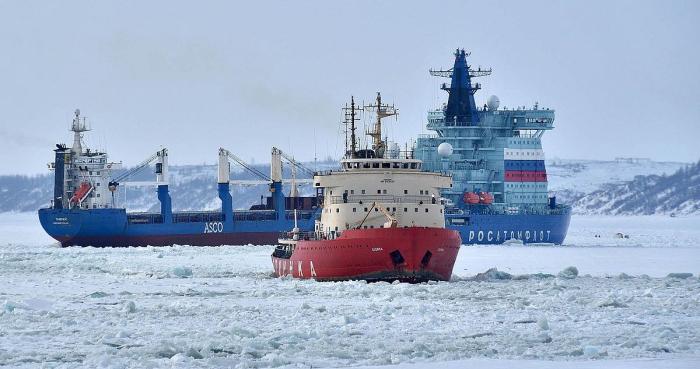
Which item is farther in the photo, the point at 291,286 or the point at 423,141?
the point at 423,141

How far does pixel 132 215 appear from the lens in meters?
76.6

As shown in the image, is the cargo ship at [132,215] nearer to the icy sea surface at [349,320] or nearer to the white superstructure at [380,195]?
the icy sea surface at [349,320]

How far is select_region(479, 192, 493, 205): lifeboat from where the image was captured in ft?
253

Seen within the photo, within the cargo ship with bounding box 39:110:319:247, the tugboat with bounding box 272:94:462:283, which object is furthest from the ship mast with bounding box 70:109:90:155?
the tugboat with bounding box 272:94:462:283

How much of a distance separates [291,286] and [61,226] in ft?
128

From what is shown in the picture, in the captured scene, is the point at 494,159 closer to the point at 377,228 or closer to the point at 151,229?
the point at 151,229

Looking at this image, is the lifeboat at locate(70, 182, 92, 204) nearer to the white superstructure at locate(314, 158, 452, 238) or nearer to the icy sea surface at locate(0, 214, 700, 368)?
the icy sea surface at locate(0, 214, 700, 368)

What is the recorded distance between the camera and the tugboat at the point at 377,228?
37.8 meters

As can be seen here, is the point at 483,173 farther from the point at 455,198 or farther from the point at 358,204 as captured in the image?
the point at 358,204

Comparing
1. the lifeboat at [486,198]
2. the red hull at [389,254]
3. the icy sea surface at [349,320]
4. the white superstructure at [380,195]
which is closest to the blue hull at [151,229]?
the lifeboat at [486,198]

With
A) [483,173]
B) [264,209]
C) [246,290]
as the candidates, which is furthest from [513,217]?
[246,290]

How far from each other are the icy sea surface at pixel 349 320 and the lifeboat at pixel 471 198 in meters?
30.7

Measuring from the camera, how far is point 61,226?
2891 inches

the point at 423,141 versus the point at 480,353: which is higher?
the point at 423,141
